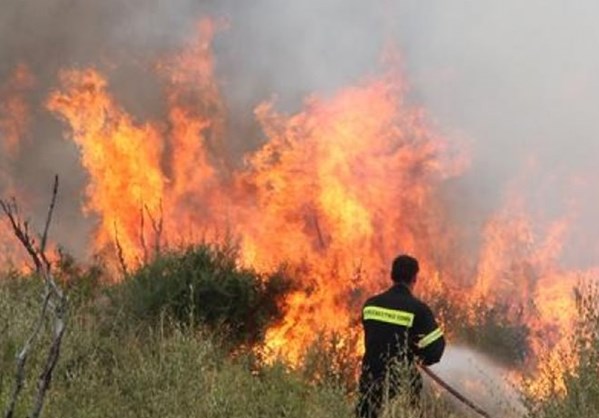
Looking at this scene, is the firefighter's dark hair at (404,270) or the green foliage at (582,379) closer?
the green foliage at (582,379)

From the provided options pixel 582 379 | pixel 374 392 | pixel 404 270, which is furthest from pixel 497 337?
pixel 582 379

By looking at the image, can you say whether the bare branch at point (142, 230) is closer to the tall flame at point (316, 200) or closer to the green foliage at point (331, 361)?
the tall flame at point (316, 200)

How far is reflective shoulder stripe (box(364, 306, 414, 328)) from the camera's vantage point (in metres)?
6.12

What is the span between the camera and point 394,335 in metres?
6.12

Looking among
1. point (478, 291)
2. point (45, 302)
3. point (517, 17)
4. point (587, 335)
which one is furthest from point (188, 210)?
point (45, 302)

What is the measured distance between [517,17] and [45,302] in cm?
1156

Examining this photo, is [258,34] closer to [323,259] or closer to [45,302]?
[323,259]

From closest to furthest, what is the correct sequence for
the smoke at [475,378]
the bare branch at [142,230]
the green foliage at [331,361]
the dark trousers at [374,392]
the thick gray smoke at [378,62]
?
1. the dark trousers at [374,392]
2. the smoke at [475,378]
3. the green foliage at [331,361]
4. the thick gray smoke at [378,62]
5. the bare branch at [142,230]

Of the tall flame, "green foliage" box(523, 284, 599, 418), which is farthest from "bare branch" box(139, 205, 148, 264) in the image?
"green foliage" box(523, 284, 599, 418)

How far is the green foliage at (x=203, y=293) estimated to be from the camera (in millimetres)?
9672

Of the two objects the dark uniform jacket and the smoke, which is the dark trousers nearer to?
the dark uniform jacket

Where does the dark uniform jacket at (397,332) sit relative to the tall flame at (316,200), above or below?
below

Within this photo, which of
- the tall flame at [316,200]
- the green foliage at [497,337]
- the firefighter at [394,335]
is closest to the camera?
the firefighter at [394,335]

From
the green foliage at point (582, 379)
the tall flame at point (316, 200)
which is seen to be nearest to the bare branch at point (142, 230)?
the tall flame at point (316, 200)
